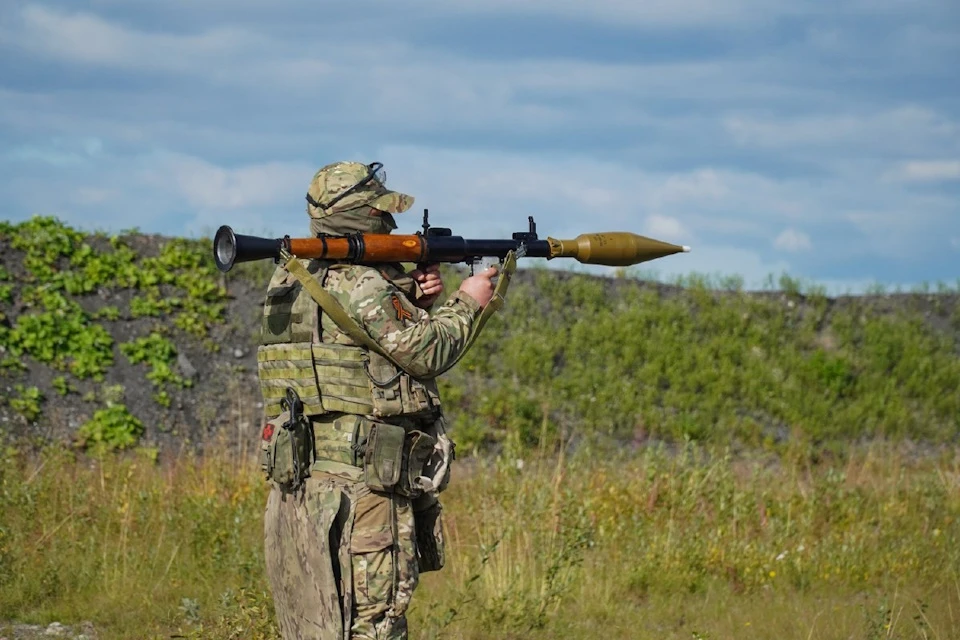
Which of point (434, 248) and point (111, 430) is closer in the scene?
point (434, 248)

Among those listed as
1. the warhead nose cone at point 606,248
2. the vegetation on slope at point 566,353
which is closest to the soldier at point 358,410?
the warhead nose cone at point 606,248

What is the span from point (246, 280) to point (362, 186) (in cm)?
1027

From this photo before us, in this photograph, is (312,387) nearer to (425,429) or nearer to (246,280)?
(425,429)

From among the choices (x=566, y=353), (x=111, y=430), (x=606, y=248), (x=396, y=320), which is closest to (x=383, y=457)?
(x=396, y=320)

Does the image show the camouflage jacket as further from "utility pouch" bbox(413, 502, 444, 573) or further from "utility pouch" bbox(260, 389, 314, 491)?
"utility pouch" bbox(413, 502, 444, 573)

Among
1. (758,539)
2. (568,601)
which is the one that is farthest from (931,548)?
(568,601)

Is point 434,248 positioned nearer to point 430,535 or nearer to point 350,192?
point 350,192

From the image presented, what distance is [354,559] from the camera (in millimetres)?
4836

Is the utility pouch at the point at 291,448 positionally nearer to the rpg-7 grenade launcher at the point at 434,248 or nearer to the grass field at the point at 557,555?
the rpg-7 grenade launcher at the point at 434,248

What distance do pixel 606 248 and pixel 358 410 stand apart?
1.61 m

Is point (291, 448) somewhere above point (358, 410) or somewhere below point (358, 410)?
below

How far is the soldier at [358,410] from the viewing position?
4789mm

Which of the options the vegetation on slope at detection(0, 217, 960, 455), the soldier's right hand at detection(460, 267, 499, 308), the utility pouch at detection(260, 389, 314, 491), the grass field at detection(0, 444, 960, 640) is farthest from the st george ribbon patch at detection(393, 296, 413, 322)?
the vegetation on slope at detection(0, 217, 960, 455)

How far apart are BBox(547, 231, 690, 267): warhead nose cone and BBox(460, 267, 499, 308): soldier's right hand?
53 cm
